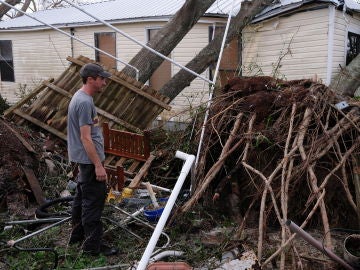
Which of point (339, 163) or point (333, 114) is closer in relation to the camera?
point (339, 163)

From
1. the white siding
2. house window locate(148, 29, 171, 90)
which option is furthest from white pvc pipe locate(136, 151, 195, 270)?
the white siding

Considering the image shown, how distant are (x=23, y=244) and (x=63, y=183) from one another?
202 cm

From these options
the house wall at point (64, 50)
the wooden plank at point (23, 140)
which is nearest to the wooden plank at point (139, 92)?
the wooden plank at point (23, 140)

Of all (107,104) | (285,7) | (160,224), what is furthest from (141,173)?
(285,7)

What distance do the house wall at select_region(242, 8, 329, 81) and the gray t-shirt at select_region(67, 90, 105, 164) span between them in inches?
228

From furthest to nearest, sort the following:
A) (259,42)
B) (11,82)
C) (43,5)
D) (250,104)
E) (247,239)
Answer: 1. (43,5)
2. (11,82)
3. (259,42)
4. (250,104)
5. (247,239)

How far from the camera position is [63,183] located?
19.4 ft

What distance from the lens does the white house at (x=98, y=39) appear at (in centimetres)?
1094

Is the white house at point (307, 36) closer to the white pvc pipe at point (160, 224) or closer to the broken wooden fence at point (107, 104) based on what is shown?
the broken wooden fence at point (107, 104)

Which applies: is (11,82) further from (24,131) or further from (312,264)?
(312,264)

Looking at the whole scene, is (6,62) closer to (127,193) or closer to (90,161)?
(127,193)

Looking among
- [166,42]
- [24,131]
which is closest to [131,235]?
[24,131]

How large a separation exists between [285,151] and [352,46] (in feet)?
25.0

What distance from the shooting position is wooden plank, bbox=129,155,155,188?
5.61 meters
